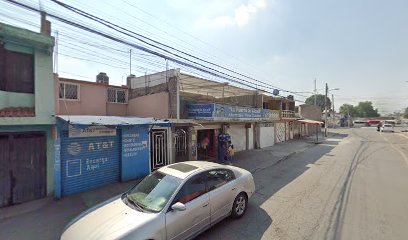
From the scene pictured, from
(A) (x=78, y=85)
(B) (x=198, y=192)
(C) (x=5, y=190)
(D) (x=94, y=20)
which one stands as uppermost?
(D) (x=94, y=20)

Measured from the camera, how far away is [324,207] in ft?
21.9

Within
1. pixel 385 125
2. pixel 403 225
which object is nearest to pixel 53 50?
pixel 403 225

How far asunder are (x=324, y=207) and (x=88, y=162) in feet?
25.8

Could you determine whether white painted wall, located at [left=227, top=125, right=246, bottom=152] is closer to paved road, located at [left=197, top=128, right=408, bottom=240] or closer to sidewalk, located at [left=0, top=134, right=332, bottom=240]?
paved road, located at [left=197, top=128, right=408, bottom=240]

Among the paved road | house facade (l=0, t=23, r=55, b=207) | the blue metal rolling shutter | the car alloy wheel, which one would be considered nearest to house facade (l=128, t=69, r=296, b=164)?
the blue metal rolling shutter

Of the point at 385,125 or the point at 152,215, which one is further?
the point at 385,125

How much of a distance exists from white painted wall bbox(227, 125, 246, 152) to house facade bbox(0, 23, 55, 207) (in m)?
11.6

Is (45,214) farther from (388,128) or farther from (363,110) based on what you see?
(363,110)

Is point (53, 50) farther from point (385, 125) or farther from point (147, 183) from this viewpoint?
point (385, 125)

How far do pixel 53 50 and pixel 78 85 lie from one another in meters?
3.86

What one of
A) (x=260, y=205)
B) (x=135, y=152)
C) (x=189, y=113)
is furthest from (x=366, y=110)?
(x=135, y=152)

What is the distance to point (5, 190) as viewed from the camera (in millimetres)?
6898

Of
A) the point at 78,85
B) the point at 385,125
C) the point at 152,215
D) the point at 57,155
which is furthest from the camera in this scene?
the point at 385,125

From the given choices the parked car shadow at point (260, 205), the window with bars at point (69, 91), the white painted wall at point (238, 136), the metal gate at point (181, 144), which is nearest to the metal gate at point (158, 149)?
the metal gate at point (181, 144)
